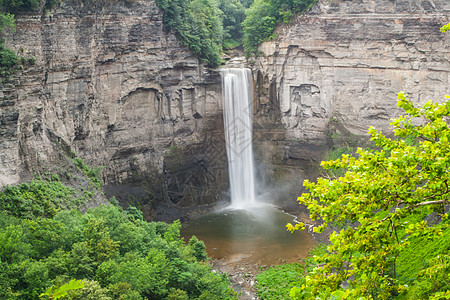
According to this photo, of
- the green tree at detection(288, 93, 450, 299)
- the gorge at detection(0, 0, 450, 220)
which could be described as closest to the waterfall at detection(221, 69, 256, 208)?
the gorge at detection(0, 0, 450, 220)

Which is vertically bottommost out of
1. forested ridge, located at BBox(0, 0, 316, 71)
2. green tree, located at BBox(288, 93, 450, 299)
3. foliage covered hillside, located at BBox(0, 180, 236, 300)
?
foliage covered hillside, located at BBox(0, 180, 236, 300)

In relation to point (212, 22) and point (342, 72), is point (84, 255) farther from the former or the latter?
point (212, 22)

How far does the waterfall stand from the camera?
4116 cm

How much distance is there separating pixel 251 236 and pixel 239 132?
35.8ft

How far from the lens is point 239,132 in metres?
42.3

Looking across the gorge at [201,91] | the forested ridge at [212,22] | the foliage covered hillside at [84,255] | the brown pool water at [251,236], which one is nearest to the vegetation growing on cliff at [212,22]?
the forested ridge at [212,22]

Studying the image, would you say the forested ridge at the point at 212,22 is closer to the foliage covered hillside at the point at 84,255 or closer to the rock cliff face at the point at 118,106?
the rock cliff face at the point at 118,106

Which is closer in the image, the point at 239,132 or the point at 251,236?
the point at 251,236

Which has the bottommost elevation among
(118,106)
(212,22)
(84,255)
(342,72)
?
(84,255)

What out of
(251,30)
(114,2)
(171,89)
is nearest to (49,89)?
(114,2)

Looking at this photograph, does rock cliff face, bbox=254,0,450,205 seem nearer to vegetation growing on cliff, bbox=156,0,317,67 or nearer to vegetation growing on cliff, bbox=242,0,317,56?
vegetation growing on cliff, bbox=242,0,317,56

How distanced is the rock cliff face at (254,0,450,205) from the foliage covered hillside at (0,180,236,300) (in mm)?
18112

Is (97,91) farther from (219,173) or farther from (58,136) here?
(219,173)

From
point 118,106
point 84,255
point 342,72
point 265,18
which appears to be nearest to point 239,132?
point 265,18
